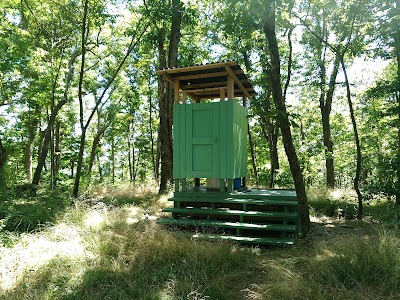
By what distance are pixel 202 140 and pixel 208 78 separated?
59.8 inches

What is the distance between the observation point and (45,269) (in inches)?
151

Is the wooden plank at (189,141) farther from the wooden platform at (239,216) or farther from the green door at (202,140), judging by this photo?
the wooden platform at (239,216)

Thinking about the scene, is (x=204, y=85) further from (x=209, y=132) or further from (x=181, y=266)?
(x=181, y=266)

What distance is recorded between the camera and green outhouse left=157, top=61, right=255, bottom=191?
19.2 ft

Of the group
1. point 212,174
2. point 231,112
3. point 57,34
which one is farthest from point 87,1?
point 212,174

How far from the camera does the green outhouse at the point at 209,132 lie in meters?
5.86

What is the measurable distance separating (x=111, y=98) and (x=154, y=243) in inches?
648

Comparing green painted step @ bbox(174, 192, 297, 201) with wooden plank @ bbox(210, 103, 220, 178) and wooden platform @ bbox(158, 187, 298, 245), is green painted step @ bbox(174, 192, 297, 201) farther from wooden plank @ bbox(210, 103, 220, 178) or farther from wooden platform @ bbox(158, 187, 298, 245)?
wooden plank @ bbox(210, 103, 220, 178)

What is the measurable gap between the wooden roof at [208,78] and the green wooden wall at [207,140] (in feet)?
2.02

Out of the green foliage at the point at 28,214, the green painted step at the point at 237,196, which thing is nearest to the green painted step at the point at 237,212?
the green painted step at the point at 237,196

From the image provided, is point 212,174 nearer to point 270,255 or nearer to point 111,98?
point 270,255

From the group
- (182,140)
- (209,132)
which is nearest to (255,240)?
(209,132)

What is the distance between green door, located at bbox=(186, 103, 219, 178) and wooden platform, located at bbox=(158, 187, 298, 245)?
0.46 m

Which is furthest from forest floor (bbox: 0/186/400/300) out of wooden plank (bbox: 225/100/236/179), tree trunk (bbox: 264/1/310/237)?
wooden plank (bbox: 225/100/236/179)
